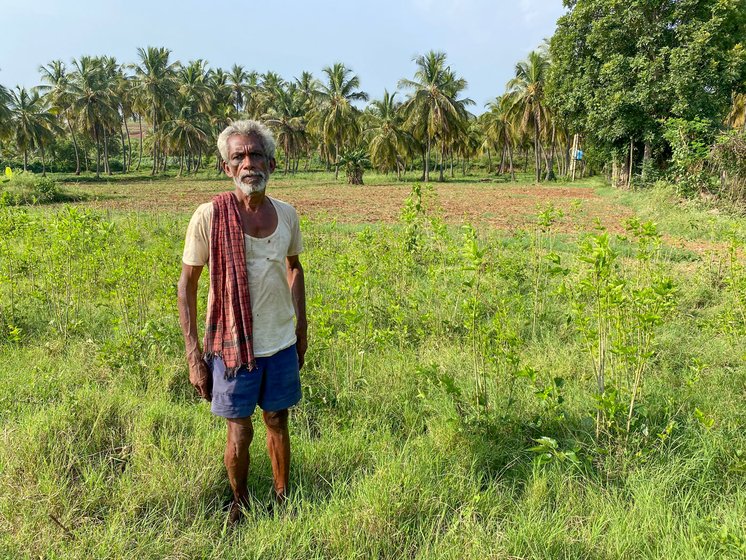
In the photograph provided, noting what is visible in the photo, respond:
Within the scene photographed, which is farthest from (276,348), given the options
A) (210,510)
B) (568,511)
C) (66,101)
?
(66,101)

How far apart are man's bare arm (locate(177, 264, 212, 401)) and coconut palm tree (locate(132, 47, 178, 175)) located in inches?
1636

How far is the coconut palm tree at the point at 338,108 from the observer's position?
37594mm

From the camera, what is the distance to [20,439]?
2.64 meters

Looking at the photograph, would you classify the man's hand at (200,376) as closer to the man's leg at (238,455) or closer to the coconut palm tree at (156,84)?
the man's leg at (238,455)

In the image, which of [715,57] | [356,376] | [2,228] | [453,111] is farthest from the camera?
[453,111]

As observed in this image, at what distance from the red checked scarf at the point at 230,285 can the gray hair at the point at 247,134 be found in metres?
0.27

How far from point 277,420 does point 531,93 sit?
3589 centimetres

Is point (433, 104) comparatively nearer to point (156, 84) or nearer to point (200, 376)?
point (156, 84)

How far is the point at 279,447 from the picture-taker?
245cm

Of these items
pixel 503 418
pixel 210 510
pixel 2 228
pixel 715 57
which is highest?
pixel 715 57

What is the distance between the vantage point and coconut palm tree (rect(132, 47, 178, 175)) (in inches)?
1540

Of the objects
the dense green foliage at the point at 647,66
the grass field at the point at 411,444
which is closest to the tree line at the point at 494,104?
the dense green foliage at the point at 647,66

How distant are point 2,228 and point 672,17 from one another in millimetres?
23423

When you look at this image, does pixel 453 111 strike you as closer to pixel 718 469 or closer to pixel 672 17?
pixel 672 17
